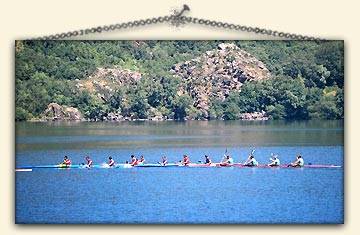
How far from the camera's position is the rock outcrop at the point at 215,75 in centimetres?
1585

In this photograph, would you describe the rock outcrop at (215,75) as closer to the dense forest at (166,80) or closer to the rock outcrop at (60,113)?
the dense forest at (166,80)

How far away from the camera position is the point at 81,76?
15906 millimetres

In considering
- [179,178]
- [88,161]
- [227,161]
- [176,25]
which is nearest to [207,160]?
[227,161]

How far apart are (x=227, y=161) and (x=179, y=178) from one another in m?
0.43

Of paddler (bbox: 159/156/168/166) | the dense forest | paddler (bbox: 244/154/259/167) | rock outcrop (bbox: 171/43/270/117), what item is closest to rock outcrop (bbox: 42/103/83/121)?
the dense forest

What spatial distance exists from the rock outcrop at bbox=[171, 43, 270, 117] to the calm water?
25 cm

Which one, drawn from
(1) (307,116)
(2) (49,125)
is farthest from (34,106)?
(1) (307,116)

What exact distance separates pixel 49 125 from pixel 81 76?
0.49m

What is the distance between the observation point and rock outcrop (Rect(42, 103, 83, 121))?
15.8 m

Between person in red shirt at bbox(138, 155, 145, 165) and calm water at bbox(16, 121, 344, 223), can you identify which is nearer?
calm water at bbox(16, 121, 344, 223)

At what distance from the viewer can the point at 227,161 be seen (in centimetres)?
1584

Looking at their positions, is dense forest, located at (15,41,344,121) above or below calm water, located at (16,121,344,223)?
above

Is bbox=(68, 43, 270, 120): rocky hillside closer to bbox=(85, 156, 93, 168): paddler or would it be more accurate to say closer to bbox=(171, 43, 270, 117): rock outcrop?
bbox=(171, 43, 270, 117): rock outcrop

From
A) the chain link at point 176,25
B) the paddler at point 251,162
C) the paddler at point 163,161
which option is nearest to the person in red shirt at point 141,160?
the paddler at point 163,161
